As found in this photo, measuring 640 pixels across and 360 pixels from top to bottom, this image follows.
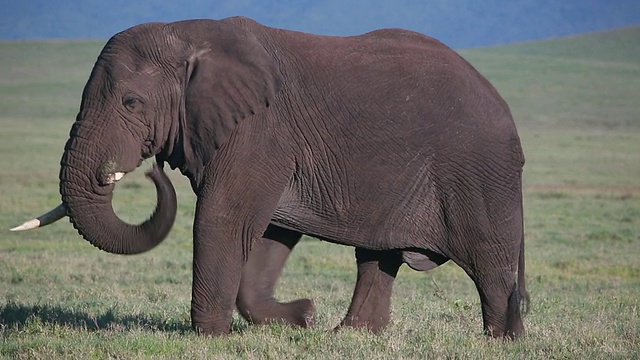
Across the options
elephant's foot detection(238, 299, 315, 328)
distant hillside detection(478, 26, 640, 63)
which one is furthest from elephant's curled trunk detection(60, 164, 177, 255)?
distant hillside detection(478, 26, 640, 63)

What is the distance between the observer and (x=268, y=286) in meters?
9.46

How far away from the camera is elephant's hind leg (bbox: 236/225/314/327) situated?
9391 millimetres

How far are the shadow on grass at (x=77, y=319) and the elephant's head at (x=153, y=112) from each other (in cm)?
95

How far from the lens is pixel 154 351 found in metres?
8.05

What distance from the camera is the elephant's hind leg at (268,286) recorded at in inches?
370

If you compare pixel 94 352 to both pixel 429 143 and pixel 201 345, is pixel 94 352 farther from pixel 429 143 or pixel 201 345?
pixel 429 143

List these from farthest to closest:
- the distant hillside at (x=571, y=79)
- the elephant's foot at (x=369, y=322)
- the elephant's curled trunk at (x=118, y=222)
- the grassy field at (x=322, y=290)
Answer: the distant hillside at (x=571, y=79) → the elephant's foot at (x=369, y=322) → the elephant's curled trunk at (x=118, y=222) → the grassy field at (x=322, y=290)

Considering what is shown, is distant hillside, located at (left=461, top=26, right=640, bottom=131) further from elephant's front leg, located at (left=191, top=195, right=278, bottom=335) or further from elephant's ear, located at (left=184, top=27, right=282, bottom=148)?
elephant's front leg, located at (left=191, top=195, right=278, bottom=335)

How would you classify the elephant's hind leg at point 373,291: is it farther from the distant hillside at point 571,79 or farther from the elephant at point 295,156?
the distant hillside at point 571,79

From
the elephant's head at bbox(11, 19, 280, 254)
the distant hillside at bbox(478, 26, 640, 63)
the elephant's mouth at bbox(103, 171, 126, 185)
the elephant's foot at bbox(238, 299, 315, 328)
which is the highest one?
the distant hillside at bbox(478, 26, 640, 63)

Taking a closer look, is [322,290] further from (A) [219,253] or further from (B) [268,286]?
(A) [219,253]

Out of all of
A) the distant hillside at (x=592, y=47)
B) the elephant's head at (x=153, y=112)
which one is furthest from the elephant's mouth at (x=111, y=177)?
the distant hillside at (x=592, y=47)

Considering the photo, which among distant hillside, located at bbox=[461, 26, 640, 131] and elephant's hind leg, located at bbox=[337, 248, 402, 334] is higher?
distant hillside, located at bbox=[461, 26, 640, 131]

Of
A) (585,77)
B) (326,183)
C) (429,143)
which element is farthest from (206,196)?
(585,77)
